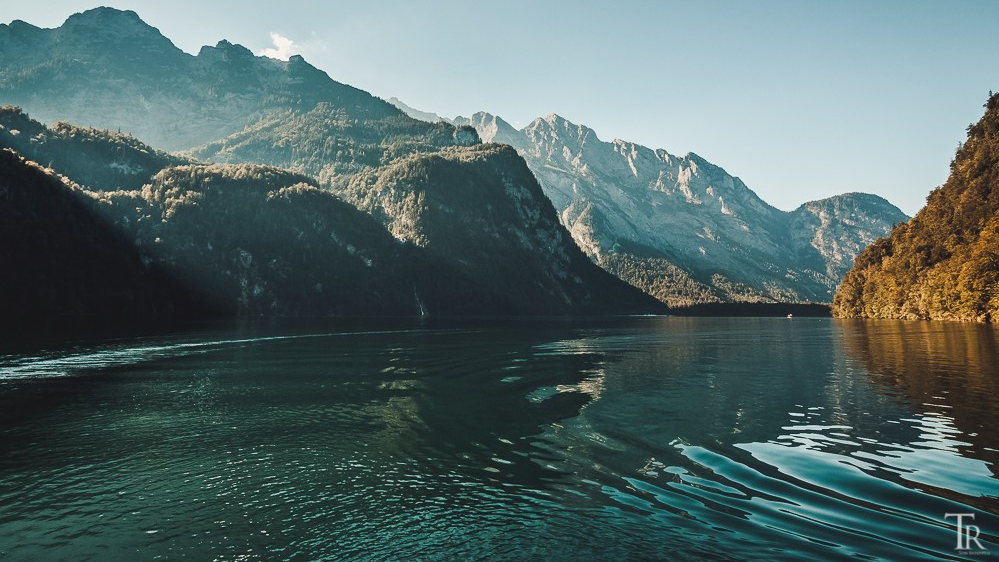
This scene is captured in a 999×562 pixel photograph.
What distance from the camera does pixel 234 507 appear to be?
18.2m

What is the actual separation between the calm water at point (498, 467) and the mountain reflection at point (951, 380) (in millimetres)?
331

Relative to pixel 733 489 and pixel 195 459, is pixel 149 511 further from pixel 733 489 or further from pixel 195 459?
pixel 733 489

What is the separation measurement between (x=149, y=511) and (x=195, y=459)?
6.62m

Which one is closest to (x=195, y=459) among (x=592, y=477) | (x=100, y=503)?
(x=100, y=503)

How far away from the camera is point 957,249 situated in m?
152

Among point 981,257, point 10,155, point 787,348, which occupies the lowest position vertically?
point 787,348

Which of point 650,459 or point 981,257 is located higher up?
point 981,257

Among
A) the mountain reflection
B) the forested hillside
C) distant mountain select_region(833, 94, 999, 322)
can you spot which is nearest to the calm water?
the mountain reflection

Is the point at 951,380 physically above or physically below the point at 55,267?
below
